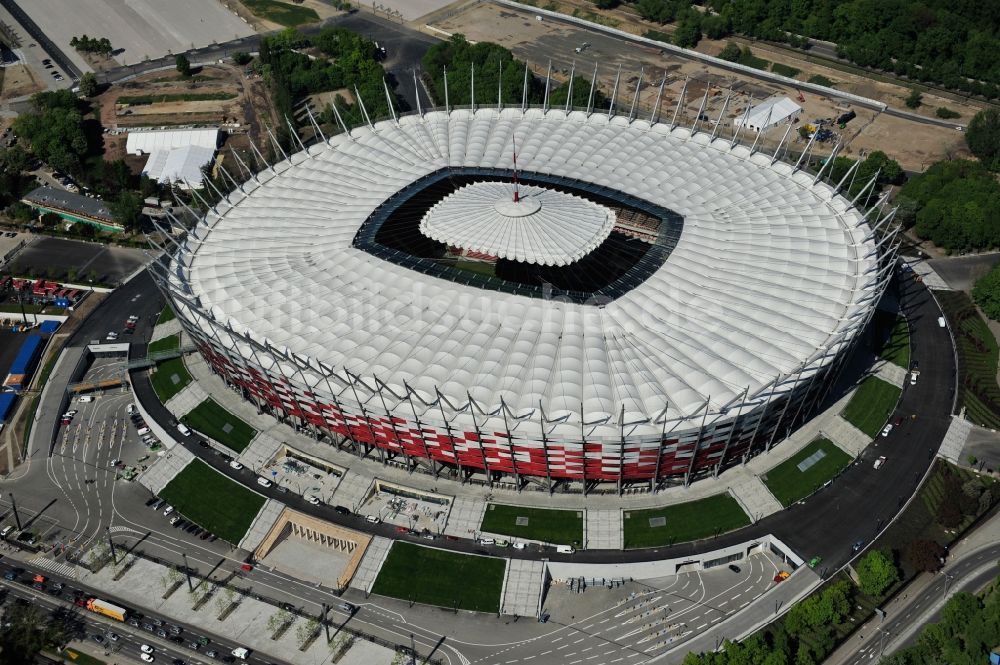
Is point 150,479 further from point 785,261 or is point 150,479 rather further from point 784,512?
point 785,261

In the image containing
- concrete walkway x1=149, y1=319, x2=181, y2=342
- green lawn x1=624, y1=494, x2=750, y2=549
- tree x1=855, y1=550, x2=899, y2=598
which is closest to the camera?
tree x1=855, y1=550, x2=899, y2=598

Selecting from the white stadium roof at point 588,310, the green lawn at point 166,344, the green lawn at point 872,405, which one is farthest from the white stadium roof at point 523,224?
the green lawn at point 166,344

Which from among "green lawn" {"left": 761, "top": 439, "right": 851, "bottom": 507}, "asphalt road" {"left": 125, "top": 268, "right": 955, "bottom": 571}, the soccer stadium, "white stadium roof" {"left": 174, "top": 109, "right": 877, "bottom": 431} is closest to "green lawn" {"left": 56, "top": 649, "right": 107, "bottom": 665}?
"asphalt road" {"left": 125, "top": 268, "right": 955, "bottom": 571}

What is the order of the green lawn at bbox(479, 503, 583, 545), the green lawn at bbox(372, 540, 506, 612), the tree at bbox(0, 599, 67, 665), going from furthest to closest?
the green lawn at bbox(479, 503, 583, 545) < the green lawn at bbox(372, 540, 506, 612) < the tree at bbox(0, 599, 67, 665)

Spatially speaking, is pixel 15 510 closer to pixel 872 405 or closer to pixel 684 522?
pixel 684 522

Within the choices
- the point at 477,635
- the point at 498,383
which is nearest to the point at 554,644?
the point at 477,635

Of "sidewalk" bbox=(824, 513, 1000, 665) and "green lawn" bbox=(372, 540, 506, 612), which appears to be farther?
"green lawn" bbox=(372, 540, 506, 612)

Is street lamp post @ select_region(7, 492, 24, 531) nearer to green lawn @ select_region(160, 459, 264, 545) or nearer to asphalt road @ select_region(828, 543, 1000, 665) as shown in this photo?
green lawn @ select_region(160, 459, 264, 545)
